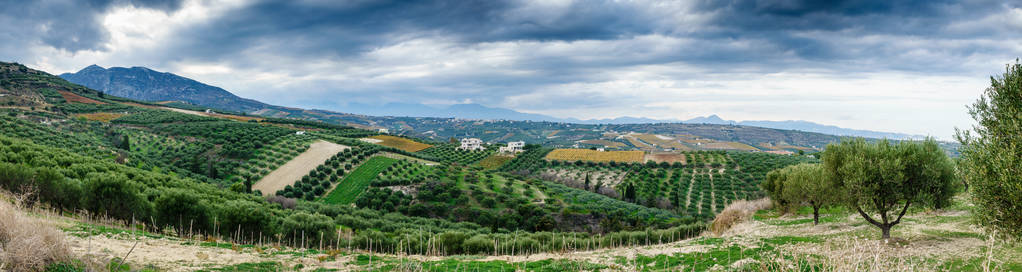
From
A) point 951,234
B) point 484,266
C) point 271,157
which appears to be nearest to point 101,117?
point 271,157

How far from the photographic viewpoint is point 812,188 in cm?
2372

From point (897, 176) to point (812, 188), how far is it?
7.01 meters

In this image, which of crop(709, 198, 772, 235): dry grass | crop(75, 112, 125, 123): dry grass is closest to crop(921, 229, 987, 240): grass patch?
crop(709, 198, 772, 235): dry grass

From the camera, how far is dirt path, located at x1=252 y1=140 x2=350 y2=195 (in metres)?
62.2

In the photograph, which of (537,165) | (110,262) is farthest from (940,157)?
(537,165)

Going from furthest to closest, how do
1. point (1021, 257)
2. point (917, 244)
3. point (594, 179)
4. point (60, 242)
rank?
point (594, 179) < point (917, 244) < point (1021, 257) < point (60, 242)

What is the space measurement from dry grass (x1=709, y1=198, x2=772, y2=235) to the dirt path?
56935 mm

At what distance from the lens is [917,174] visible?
1728 cm

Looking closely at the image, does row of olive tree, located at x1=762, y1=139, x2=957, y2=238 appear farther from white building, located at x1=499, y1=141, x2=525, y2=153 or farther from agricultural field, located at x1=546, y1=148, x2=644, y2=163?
white building, located at x1=499, y1=141, x2=525, y2=153

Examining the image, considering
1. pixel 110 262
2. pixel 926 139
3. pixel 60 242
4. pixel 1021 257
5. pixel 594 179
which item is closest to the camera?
pixel 60 242

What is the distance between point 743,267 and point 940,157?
1122cm

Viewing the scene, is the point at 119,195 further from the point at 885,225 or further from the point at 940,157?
the point at 940,157

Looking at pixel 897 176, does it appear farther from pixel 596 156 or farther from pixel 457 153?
pixel 457 153

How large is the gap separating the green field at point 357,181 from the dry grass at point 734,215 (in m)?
46.4
